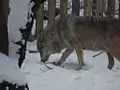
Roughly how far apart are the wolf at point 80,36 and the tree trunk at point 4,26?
12.3ft

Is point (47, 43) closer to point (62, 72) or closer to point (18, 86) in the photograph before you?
point (62, 72)

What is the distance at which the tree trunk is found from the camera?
7.32 feet

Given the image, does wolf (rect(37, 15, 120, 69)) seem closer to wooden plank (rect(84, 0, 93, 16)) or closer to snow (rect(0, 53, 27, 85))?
wooden plank (rect(84, 0, 93, 16))

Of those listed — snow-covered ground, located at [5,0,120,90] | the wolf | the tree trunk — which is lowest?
snow-covered ground, located at [5,0,120,90]

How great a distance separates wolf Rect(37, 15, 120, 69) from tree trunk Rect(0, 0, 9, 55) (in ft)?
12.3

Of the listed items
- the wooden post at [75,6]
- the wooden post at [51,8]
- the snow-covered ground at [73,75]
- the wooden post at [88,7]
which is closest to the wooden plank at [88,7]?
the wooden post at [88,7]

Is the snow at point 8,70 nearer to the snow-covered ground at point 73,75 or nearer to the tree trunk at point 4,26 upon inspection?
the tree trunk at point 4,26

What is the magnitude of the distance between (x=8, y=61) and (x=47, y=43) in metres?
5.18

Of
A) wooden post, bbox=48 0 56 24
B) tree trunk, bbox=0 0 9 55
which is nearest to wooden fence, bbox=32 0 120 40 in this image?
wooden post, bbox=48 0 56 24

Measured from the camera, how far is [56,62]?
7.14 metres

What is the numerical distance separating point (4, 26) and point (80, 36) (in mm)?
4591

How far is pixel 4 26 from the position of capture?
227 cm

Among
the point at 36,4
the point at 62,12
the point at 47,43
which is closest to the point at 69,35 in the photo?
the point at 47,43

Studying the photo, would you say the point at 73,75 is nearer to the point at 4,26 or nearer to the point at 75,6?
the point at 75,6
